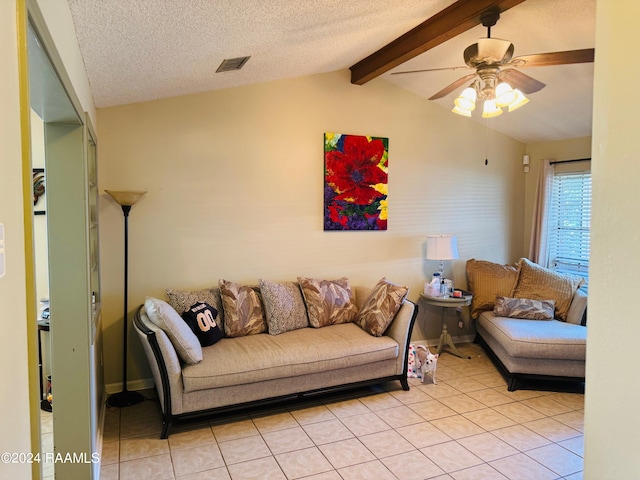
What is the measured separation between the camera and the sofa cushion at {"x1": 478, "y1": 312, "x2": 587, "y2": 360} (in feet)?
12.2

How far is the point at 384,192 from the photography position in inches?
185

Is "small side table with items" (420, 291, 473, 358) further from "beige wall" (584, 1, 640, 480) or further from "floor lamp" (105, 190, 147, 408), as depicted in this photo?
"beige wall" (584, 1, 640, 480)

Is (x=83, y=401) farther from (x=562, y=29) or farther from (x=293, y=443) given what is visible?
(x=562, y=29)

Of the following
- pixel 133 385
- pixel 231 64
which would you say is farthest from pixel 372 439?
pixel 231 64

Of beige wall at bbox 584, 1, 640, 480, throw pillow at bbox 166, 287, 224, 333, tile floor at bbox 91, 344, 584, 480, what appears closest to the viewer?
beige wall at bbox 584, 1, 640, 480

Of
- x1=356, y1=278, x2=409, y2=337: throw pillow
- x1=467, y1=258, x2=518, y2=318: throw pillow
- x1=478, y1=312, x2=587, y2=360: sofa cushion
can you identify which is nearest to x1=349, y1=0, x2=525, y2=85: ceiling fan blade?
x1=356, y1=278, x2=409, y2=337: throw pillow

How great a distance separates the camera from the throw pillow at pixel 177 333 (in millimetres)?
3033

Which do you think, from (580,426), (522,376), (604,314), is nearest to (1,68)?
(604,314)

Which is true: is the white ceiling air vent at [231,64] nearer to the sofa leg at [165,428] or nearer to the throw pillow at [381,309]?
the throw pillow at [381,309]

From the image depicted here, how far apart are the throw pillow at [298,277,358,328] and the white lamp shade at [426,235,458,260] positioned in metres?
1.04

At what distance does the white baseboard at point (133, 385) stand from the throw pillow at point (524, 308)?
3.34 metres

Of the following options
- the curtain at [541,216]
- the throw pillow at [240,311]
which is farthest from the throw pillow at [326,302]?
the curtain at [541,216]

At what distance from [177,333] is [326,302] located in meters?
1.45

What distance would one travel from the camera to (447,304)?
14.9 feet
